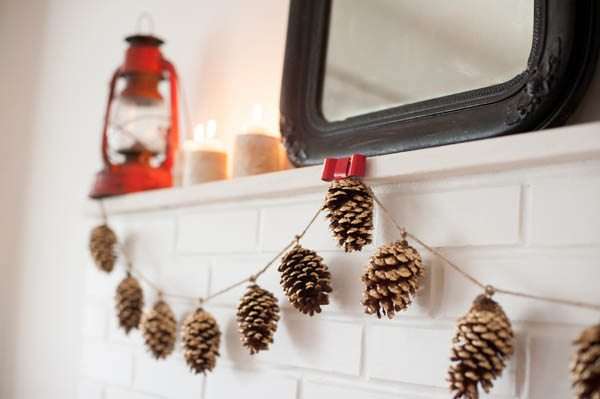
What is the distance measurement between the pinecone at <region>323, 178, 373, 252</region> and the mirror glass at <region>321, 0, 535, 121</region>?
5.0 inches

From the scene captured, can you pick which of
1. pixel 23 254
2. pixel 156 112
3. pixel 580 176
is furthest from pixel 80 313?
pixel 580 176

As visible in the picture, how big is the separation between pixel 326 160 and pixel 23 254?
44.7 inches

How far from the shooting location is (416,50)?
89cm

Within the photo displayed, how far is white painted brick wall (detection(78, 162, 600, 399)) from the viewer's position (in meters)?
0.69

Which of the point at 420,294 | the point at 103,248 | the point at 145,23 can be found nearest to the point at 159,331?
the point at 103,248

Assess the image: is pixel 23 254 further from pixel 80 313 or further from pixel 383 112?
pixel 383 112

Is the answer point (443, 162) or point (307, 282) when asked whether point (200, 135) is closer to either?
point (307, 282)

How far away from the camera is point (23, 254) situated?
1770 mm

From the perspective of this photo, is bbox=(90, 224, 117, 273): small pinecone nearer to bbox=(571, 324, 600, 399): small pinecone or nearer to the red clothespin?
the red clothespin

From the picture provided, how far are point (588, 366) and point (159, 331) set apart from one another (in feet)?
2.21

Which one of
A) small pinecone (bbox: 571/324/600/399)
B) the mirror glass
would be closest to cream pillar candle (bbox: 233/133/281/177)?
the mirror glass

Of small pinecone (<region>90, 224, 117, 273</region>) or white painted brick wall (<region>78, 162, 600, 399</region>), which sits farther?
small pinecone (<region>90, 224, 117, 273</region>)

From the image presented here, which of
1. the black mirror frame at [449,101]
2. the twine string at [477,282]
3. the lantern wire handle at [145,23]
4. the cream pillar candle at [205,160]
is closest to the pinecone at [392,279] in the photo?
the twine string at [477,282]

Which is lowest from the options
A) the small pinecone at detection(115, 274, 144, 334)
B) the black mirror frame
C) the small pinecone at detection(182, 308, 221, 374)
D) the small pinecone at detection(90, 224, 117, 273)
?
the small pinecone at detection(182, 308, 221, 374)
